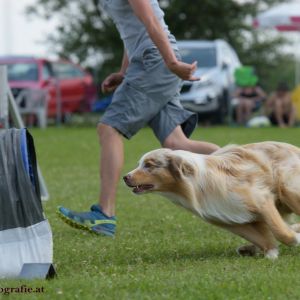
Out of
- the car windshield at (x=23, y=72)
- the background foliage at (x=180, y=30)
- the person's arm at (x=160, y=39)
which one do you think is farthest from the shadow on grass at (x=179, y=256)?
the background foliage at (x=180, y=30)

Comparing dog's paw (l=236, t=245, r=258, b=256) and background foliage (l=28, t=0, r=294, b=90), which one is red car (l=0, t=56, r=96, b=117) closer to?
background foliage (l=28, t=0, r=294, b=90)

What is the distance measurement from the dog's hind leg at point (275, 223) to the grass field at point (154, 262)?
119 millimetres

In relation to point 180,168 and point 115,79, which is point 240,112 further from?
point 180,168

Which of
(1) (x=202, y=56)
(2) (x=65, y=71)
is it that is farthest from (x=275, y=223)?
(2) (x=65, y=71)

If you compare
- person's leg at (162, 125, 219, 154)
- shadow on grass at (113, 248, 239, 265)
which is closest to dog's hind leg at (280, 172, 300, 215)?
shadow on grass at (113, 248, 239, 265)

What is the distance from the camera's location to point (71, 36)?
35031mm

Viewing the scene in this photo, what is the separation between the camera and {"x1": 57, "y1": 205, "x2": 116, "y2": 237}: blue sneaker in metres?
6.20

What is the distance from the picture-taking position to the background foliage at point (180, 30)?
3272 centimetres

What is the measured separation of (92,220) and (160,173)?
3.59 feet

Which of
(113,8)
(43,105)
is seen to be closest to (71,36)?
(43,105)

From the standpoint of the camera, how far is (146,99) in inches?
243

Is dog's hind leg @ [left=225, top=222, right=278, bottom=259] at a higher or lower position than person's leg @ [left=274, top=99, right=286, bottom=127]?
higher

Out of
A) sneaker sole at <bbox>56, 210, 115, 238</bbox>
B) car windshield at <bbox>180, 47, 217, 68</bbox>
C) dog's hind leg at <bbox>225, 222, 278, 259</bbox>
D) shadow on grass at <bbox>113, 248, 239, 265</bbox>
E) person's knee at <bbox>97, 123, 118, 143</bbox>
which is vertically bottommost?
car windshield at <bbox>180, 47, 217, 68</bbox>

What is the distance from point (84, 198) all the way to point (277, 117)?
42.4 ft
